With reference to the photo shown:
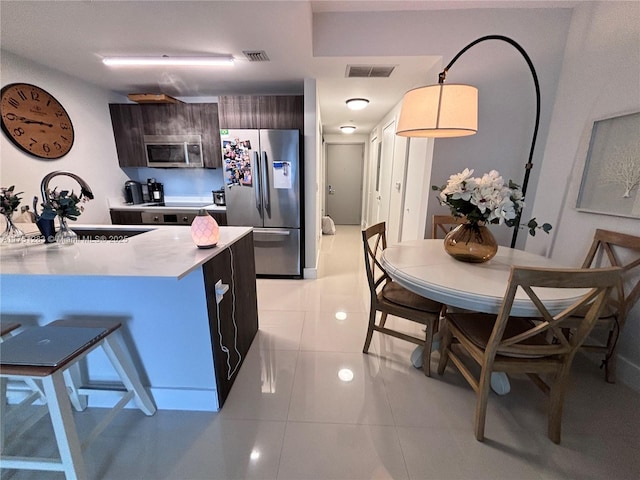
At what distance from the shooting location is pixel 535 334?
1.10 metres

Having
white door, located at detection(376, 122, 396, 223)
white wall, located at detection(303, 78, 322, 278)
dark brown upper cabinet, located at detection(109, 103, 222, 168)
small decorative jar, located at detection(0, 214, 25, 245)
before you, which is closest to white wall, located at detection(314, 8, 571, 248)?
white wall, located at detection(303, 78, 322, 278)

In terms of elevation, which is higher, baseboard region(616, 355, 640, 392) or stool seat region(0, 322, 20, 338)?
stool seat region(0, 322, 20, 338)

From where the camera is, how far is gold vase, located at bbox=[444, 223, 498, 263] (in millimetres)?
1485

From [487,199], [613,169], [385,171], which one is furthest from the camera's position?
[385,171]

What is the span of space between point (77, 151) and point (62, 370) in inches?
118

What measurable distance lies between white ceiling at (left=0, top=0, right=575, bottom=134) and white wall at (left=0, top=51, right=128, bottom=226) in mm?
140

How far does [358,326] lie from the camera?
2213 mm

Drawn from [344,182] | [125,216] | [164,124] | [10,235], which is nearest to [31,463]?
[10,235]

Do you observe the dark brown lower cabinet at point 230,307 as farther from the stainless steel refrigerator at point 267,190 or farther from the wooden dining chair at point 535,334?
the wooden dining chair at point 535,334

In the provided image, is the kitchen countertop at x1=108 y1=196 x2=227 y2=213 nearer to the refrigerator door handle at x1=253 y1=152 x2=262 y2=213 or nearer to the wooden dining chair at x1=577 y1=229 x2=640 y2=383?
the refrigerator door handle at x1=253 y1=152 x2=262 y2=213

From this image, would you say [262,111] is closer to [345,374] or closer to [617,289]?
[345,374]

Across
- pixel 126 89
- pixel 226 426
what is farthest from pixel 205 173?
pixel 226 426

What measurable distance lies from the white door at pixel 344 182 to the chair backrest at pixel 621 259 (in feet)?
16.9

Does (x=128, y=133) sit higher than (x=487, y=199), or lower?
higher
